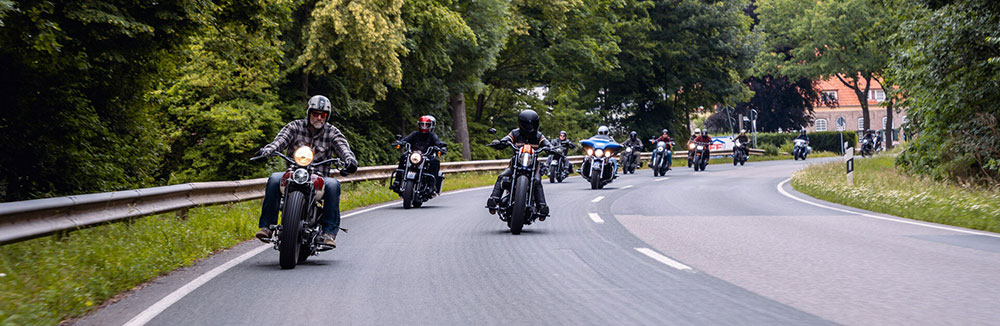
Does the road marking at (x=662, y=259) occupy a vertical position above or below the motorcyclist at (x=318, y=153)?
below

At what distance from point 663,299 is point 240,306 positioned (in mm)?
2754

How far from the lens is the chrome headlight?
7820 mm

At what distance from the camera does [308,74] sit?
2592cm

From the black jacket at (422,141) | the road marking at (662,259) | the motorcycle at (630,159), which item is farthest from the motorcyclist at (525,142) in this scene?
the motorcycle at (630,159)

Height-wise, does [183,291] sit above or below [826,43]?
below

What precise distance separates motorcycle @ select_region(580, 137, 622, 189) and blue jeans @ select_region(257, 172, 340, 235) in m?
13.9

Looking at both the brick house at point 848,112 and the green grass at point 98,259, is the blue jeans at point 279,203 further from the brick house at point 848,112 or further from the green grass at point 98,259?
the brick house at point 848,112

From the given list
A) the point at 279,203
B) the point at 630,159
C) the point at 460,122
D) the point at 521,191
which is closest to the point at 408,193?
the point at 521,191

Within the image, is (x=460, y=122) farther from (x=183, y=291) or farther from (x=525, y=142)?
(x=183, y=291)

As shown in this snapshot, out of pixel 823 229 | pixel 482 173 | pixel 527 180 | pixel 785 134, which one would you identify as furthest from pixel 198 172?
pixel 785 134

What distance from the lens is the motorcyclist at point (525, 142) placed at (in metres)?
11.1

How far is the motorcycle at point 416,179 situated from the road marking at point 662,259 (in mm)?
7257

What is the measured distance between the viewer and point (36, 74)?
11.5m

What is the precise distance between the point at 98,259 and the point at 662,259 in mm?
4817
